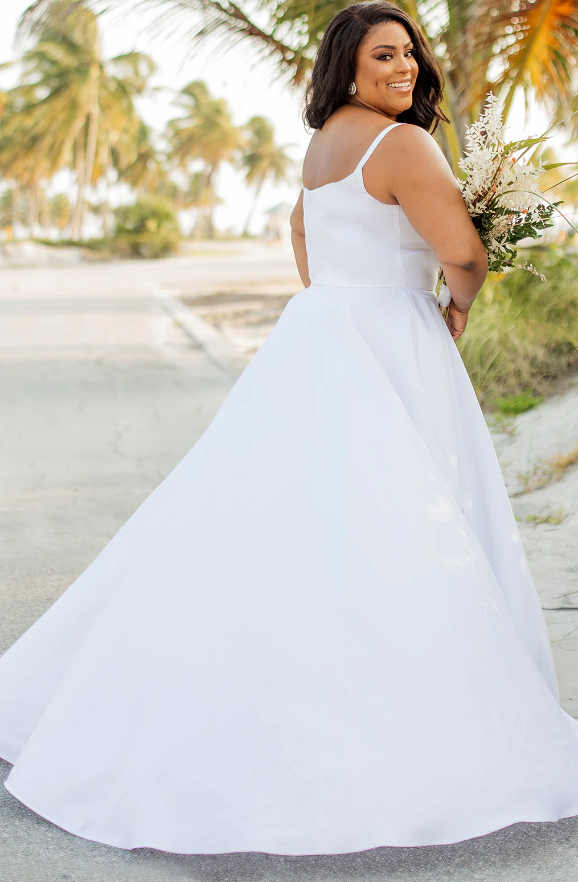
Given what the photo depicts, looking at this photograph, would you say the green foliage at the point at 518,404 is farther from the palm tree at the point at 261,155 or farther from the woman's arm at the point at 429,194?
the palm tree at the point at 261,155

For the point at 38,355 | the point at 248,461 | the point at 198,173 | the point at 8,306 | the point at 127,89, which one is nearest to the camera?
the point at 248,461

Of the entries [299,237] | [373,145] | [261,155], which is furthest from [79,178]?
[373,145]

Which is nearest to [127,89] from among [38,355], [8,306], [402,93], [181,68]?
[8,306]

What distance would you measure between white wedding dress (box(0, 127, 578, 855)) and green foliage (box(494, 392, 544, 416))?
3.55 meters

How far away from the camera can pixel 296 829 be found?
186cm

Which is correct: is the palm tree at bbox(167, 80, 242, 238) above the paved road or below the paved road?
below

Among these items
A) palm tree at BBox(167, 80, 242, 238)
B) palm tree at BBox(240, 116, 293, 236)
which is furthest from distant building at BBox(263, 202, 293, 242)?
palm tree at BBox(167, 80, 242, 238)

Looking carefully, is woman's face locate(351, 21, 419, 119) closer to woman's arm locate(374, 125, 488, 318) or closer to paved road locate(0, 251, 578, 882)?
woman's arm locate(374, 125, 488, 318)

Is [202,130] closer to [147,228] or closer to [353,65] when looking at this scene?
[147,228]

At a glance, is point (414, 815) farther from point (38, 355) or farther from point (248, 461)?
point (38, 355)

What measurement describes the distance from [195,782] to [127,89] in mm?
51059

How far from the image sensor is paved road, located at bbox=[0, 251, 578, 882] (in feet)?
6.29

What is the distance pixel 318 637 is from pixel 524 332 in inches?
199

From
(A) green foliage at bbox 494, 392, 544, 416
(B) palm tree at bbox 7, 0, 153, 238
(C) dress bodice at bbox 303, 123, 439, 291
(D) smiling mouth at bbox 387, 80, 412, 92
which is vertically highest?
(D) smiling mouth at bbox 387, 80, 412, 92
